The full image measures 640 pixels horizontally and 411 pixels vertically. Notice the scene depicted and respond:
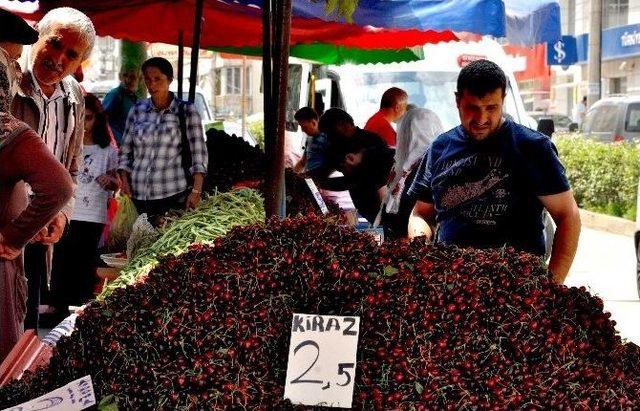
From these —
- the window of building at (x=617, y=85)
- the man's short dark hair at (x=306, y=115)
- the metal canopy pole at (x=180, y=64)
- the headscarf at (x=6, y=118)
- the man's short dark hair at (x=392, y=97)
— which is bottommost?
the headscarf at (x=6, y=118)

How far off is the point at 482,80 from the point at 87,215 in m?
4.91

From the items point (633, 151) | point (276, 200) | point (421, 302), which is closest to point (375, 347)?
point (421, 302)

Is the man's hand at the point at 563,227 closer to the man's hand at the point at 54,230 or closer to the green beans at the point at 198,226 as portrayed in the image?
the green beans at the point at 198,226

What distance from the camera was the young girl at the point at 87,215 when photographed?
25.6ft

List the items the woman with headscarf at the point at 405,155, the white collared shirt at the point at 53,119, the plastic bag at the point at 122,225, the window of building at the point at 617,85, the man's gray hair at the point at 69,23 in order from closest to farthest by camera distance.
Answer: the man's gray hair at the point at 69,23 → the white collared shirt at the point at 53,119 → the plastic bag at the point at 122,225 → the woman with headscarf at the point at 405,155 → the window of building at the point at 617,85

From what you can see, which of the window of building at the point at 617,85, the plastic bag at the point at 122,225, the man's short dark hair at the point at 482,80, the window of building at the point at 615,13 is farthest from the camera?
the window of building at the point at 615,13

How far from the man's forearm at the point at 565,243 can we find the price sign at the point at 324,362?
54.5 inches

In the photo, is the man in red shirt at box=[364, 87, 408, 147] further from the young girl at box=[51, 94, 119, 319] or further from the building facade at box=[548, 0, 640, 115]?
the building facade at box=[548, 0, 640, 115]

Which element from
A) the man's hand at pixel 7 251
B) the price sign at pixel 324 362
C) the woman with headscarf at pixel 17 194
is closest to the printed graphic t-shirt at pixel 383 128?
the woman with headscarf at pixel 17 194

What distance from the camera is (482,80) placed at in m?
3.54

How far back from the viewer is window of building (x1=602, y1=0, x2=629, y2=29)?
141ft

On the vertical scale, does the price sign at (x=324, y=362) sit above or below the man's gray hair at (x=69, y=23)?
below

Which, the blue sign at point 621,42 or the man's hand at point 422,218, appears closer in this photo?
the man's hand at point 422,218

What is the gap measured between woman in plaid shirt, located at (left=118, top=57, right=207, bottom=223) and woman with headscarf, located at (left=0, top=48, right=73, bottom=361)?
3.29m
